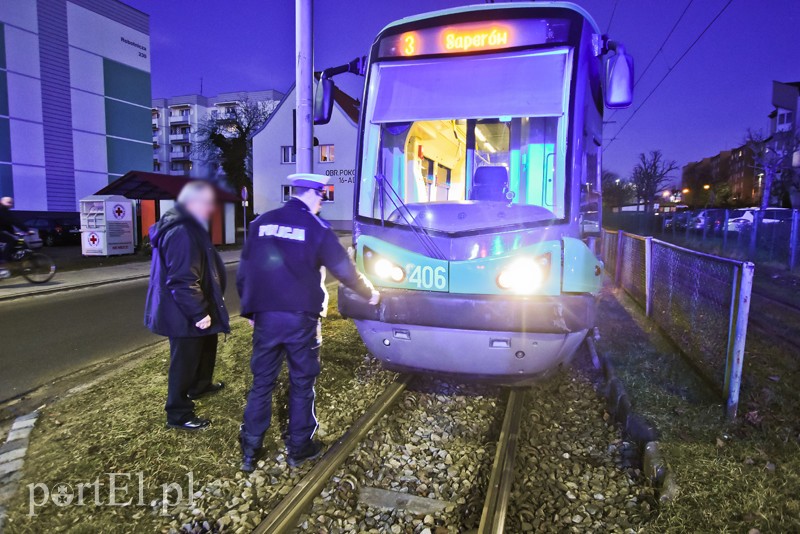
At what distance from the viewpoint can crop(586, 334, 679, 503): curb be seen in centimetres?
304

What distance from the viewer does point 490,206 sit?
427cm

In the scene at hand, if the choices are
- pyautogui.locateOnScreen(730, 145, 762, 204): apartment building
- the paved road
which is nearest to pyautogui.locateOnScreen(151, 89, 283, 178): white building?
the paved road

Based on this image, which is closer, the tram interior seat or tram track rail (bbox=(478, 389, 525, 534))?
tram track rail (bbox=(478, 389, 525, 534))

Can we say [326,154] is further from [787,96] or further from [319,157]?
[787,96]

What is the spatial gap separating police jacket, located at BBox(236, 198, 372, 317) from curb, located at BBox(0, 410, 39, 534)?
1.79m

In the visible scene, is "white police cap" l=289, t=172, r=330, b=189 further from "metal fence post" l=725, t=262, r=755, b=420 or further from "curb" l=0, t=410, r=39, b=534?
"metal fence post" l=725, t=262, r=755, b=420

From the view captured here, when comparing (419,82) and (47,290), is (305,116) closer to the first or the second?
(419,82)

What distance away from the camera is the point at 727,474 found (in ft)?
10.3

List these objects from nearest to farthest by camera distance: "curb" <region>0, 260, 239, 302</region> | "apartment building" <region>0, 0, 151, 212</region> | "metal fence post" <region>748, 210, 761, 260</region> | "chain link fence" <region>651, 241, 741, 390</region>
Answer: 1. "chain link fence" <region>651, 241, 741, 390</region>
2. "curb" <region>0, 260, 239, 302</region>
3. "metal fence post" <region>748, 210, 761, 260</region>
4. "apartment building" <region>0, 0, 151, 212</region>

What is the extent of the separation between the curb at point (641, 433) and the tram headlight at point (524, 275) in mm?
1314

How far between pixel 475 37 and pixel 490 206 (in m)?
1.41

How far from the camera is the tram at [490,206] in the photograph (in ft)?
12.1

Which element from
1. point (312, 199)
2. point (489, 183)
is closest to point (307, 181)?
point (312, 199)

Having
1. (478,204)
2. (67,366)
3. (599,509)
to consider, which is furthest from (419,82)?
(67,366)
